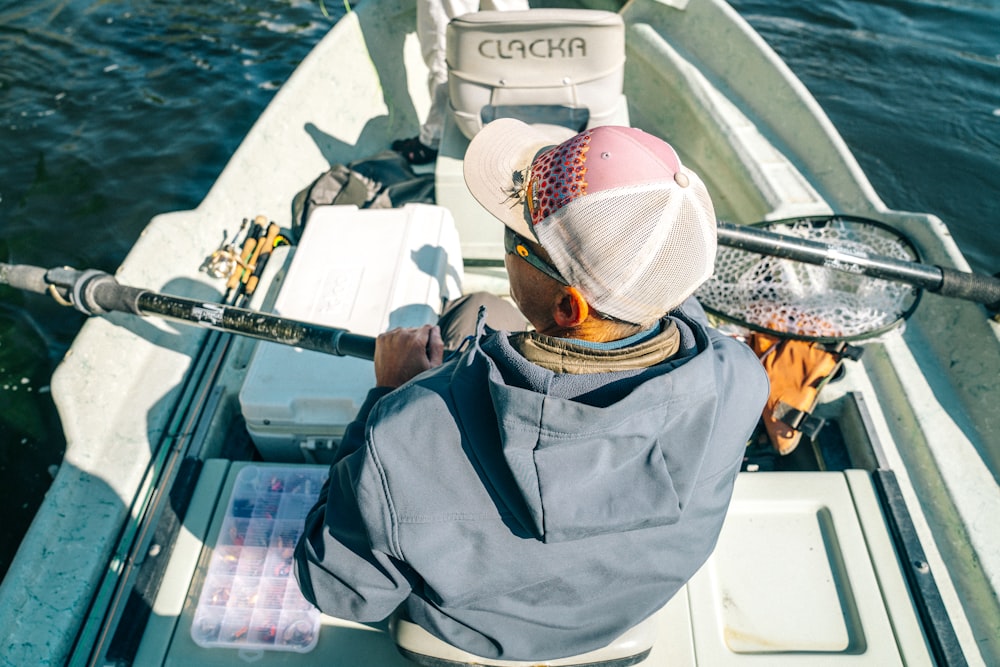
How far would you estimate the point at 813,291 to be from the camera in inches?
115

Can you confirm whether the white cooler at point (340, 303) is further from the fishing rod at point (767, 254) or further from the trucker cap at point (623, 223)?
the trucker cap at point (623, 223)

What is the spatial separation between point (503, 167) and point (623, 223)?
0.45 meters

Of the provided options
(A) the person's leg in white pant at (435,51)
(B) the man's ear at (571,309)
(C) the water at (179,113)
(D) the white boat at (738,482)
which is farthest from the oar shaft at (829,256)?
(C) the water at (179,113)

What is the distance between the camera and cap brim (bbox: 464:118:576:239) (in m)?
1.25

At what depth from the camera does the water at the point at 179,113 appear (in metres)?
4.26

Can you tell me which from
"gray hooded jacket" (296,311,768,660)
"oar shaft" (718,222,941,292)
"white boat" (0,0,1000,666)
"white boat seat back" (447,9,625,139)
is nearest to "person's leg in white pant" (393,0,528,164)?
"white boat seat back" (447,9,625,139)

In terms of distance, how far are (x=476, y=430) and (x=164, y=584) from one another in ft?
4.79

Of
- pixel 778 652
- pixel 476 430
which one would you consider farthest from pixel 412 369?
pixel 778 652

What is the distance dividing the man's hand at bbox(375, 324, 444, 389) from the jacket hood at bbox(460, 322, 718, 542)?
0.58 meters

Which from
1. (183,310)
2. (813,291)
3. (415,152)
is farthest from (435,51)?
(813,291)

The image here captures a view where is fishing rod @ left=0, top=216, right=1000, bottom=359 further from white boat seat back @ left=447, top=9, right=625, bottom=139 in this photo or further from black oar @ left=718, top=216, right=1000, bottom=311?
white boat seat back @ left=447, top=9, right=625, bottom=139

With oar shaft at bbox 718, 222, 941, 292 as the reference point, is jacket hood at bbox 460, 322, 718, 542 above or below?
above

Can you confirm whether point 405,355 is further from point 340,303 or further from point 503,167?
point 340,303

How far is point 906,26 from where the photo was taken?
7.64 metres
